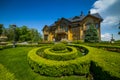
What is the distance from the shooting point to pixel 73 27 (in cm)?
4694

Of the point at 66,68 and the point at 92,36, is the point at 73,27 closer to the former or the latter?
the point at 92,36

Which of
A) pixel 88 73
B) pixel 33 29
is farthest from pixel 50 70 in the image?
pixel 33 29

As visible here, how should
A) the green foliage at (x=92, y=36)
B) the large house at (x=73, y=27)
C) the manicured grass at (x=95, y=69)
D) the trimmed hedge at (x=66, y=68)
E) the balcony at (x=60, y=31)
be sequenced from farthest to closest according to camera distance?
the balcony at (x=60, y=31) → the large house at (x=73, y=27) → the green foliage at (x=92, y=36) → the trimmed hedge at (x=66, y=68) → the manicured grass at (x=95, y=69)

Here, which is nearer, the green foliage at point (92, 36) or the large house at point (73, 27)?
the green foliage at point (92, 36)

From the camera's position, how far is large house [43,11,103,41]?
41594 millimetres

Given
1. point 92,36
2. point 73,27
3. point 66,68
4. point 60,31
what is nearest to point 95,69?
point 66,68

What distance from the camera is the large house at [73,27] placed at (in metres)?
41.6

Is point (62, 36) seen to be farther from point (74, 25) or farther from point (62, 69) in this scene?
point (62, 69)

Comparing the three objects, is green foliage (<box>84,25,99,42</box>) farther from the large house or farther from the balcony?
the balcony

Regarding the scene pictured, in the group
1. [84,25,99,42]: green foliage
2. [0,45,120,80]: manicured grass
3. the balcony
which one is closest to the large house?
the balcony

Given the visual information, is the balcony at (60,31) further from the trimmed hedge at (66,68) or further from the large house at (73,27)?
the trimmed hedge at (66,68)

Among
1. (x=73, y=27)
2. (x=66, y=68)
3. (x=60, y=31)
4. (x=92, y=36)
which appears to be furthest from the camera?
(x=60, y=31)

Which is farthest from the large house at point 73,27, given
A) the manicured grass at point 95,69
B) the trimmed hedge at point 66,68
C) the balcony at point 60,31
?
the trimmed hedge at point 66,68

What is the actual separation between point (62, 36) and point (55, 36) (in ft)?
10.3
